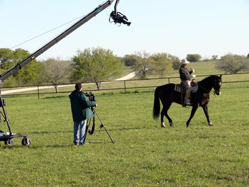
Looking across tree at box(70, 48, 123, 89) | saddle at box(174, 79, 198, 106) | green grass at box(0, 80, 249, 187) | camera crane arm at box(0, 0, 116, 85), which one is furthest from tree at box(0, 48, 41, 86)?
green grass at box(0, 80, 249, 187)

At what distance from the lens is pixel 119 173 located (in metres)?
6.80

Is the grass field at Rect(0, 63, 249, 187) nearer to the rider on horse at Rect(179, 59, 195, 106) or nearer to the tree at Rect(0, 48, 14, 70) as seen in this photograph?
the rider on horse at Rect(179, 59, 195, 106)

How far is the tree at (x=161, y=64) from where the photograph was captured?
72206mm

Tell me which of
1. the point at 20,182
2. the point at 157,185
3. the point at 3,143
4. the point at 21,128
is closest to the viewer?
the point at 157,185

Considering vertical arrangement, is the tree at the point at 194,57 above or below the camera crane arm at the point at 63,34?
above

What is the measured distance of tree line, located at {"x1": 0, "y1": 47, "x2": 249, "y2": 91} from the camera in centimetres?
5316

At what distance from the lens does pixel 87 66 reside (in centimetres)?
5300

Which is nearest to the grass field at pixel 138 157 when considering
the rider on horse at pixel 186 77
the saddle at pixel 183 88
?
the rider on horse at pixel 186 77

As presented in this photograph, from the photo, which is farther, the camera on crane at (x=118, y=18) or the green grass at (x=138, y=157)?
the camera on crane at (x=118, y=18)

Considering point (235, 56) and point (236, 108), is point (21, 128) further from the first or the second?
point (235, 56)

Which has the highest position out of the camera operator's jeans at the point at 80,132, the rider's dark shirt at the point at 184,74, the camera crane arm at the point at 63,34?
the camera crane arm at the point at 63,34

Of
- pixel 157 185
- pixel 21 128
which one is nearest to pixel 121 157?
pixel 157 185

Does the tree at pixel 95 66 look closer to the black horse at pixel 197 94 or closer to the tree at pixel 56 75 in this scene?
the tree at pixel 56 75

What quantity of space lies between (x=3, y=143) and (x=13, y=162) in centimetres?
305
